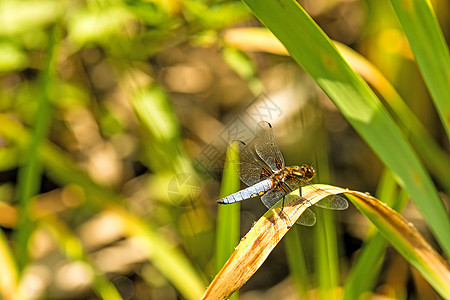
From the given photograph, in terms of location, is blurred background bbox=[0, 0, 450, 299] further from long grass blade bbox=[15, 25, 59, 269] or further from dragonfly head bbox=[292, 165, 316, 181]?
dragonfly head bbox=[292, 165, 316, 181]

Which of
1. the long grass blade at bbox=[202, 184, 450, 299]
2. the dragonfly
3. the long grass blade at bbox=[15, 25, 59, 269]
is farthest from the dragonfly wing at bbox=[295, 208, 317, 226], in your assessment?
the long grass blade at bbox=[15, 25, 59, 269]

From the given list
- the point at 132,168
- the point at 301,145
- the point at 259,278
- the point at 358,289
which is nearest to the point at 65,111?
the point at 132,168

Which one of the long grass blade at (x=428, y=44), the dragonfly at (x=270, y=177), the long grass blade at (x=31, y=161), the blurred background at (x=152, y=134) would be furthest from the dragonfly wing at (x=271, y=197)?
the long grass blade at (x=31, y=161)

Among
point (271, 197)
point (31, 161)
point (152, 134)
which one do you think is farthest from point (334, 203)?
point (31, 161)

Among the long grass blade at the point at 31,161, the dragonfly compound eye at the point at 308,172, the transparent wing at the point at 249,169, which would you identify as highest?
the long grass blade at the point at 31,161

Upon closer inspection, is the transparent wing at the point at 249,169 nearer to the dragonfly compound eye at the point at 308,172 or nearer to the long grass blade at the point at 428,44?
the dragonfly compound eye at the point at 308,172

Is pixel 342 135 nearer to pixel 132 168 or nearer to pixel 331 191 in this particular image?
pixel 132 168

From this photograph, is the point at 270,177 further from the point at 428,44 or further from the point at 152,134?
the point at 152,134

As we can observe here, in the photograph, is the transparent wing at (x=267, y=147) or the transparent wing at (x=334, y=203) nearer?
the transparent wing at (x=334, y=203)
